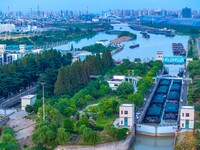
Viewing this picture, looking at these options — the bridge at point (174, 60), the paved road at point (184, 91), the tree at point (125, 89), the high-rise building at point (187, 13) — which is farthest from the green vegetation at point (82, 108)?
the high-rise building at point (187, 13)

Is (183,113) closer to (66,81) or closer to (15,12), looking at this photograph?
(66,81)

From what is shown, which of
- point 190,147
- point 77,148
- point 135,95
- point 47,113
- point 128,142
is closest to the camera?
point 190,147

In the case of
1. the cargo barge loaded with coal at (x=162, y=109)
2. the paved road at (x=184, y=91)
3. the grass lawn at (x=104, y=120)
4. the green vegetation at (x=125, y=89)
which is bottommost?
the cargo barge loaded with coal at (x=162, y=109)

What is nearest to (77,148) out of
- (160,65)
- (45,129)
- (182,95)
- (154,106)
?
(45,129)

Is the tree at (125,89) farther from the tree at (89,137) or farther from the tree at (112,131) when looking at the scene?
the tree at (89,137)

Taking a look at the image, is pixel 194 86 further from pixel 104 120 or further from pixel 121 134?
pixel 121 134

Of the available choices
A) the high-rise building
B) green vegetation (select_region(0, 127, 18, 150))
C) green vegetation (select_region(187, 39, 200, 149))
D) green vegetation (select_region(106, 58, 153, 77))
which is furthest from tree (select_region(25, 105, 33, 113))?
the high-rise building
